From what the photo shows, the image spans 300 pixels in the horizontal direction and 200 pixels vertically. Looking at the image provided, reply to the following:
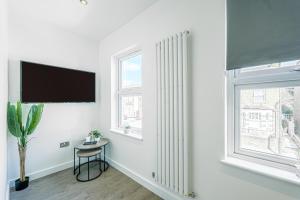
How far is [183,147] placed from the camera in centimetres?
162

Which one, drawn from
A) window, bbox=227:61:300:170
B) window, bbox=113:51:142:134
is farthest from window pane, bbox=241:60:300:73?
window, bbox=113:51:142:134

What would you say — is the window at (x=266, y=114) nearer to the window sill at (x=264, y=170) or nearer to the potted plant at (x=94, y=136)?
the window sill at (x=264, y=170)

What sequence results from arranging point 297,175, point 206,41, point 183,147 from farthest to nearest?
point 183,147 → point 206,41 → point 297,175

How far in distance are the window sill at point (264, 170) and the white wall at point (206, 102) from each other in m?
0.06

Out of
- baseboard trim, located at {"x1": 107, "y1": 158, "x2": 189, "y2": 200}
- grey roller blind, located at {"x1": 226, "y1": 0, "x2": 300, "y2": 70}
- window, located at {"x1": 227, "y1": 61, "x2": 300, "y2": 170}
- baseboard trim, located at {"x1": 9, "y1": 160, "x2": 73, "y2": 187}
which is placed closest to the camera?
grey roller blind, located at {"x1": 226, "y1": 0, "x2": 300, "y2": 70}

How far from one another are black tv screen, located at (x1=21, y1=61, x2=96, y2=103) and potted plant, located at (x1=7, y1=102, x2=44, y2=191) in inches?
10.0

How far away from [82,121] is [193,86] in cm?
247

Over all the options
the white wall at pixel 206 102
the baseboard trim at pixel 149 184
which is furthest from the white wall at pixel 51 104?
the white wall at pixel 206 102

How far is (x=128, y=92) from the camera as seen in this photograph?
8.89ft

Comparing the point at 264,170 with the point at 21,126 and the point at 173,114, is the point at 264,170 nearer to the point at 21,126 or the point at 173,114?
the point at 173,114

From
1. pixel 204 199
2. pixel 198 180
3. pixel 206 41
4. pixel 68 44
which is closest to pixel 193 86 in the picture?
pixel 206 41

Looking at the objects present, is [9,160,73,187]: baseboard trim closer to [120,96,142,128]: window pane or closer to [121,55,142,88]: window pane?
[120,96,142,128]: window pane

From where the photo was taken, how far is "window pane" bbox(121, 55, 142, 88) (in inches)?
102

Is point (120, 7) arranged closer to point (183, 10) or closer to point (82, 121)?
point (183, 10)
